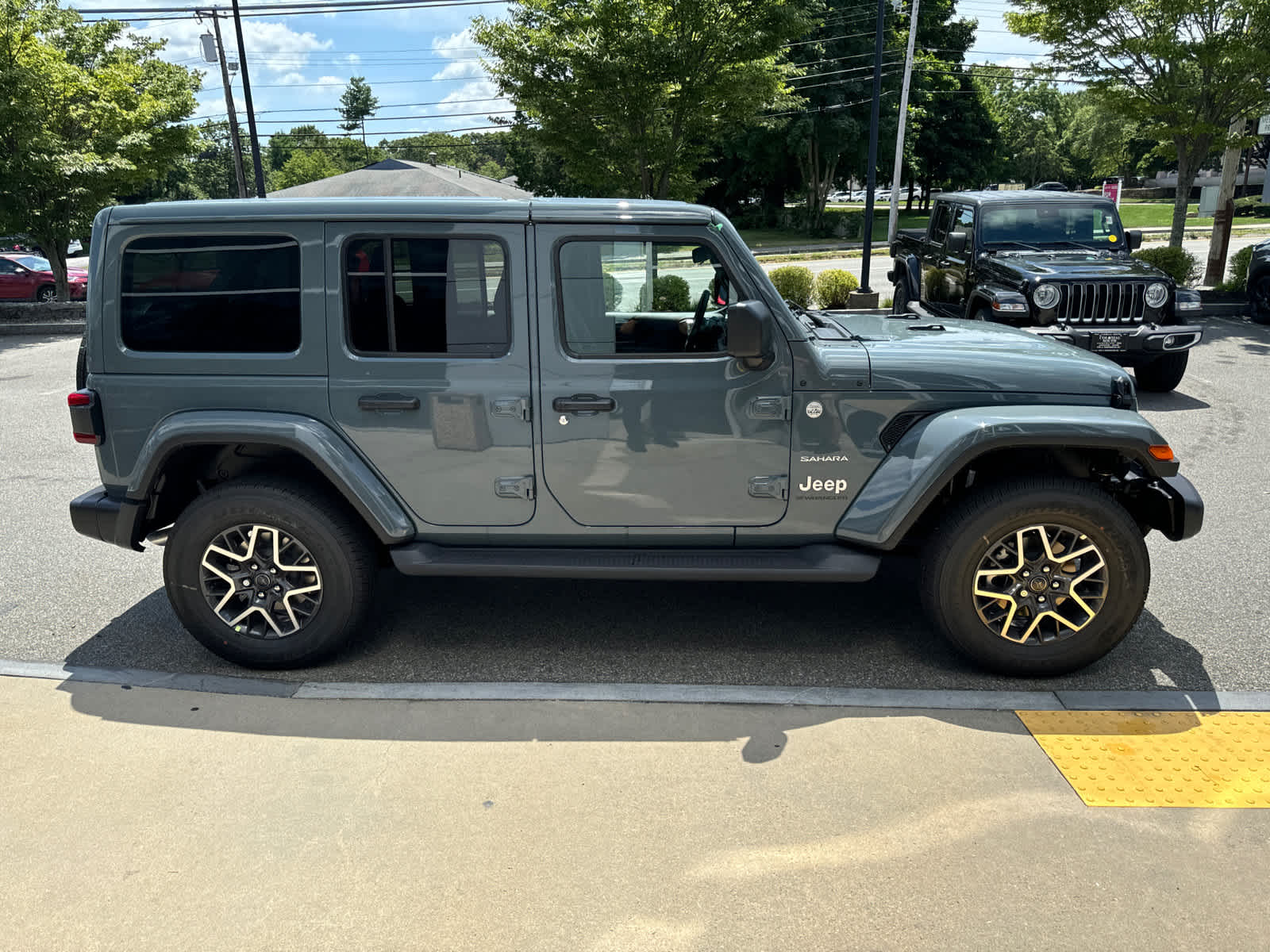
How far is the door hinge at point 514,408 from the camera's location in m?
4.02

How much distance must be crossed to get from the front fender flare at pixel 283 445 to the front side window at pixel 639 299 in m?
1.01

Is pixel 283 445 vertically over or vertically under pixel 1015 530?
over

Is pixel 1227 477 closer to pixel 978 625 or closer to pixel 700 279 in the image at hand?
pixel 978 625

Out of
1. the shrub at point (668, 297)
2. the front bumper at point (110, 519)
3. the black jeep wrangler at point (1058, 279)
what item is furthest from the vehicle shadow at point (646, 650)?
the black jeep wrangler at point (1058, 279)

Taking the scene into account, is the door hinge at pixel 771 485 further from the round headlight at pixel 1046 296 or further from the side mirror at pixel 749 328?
the round headlight at pixel 1046 296

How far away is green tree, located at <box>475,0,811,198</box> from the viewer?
50.1ft

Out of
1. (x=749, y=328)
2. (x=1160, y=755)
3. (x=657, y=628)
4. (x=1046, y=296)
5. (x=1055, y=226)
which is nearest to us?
(x=1160, y=755)

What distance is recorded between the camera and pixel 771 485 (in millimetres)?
4074

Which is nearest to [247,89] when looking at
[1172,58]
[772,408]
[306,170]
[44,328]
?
[44,328]

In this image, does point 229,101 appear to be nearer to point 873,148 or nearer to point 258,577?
point 873,148

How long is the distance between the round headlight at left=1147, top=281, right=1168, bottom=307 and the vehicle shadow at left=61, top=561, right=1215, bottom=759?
18.6ft

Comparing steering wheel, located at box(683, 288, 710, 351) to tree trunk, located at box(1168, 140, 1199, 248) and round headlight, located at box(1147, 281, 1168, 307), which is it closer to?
round headlight, located at box(1147, 281, 1168, 307)

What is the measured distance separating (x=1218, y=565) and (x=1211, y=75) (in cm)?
1234

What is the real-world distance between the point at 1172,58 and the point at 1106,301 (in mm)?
7166
